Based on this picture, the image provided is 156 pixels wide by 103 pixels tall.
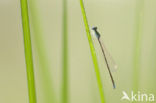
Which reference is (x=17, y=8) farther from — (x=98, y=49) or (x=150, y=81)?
(x=150, y=81)

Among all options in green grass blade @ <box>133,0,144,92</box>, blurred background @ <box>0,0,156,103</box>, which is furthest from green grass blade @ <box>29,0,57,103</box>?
green grass blade @ <box>133,0,144,92</box>

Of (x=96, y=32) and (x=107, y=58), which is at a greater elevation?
(x=96, y=32)

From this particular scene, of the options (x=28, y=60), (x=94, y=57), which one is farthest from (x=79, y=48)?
(x=28, y=60)

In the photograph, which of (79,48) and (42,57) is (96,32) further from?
(42,57)

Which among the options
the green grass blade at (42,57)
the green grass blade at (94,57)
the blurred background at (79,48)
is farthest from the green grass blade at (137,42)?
the green grass blade at (42,57)

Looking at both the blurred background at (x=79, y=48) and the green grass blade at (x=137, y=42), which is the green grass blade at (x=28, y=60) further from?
the green grass blade at (x=137, y=42)

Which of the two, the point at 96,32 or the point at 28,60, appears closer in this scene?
the point at 28,60

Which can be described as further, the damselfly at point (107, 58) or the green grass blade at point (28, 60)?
the damselfly at point (107, 58)
